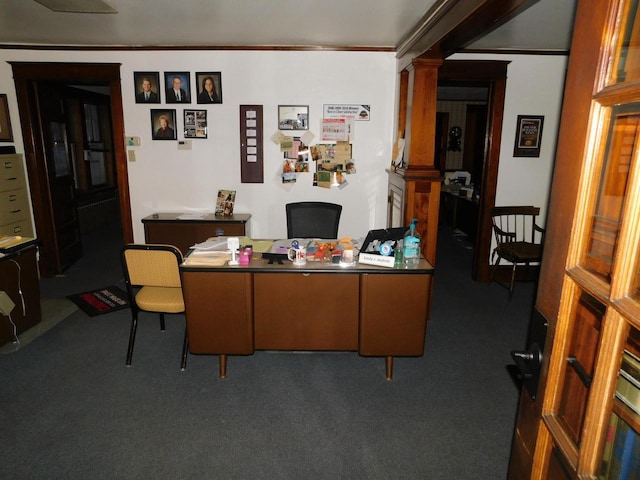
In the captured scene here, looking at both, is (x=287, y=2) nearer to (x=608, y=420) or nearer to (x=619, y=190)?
(x=619, y=190)

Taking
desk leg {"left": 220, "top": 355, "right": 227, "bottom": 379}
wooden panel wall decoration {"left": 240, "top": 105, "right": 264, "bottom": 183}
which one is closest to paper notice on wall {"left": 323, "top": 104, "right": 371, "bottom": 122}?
wooden panel wall decoration {"left": 240, "top": 105, "right": 264, "bottom": 183}

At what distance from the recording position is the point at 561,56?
455cm

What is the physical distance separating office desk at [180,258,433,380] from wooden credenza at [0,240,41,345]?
158 cm

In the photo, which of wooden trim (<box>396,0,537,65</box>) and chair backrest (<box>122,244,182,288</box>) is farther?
chair backrest (<box>122,244,182,288</box>)

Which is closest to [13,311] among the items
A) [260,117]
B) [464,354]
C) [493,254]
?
[260,117]

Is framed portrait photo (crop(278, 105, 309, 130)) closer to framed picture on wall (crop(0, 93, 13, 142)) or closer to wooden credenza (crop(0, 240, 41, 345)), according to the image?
wooden credenza (crop(0, 240, 41, 345))

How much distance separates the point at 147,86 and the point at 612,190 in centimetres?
472

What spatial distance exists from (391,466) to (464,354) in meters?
1.40

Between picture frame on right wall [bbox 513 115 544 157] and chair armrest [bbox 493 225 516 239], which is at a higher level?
picture frame on right wall [bbox 513 115 544 157]

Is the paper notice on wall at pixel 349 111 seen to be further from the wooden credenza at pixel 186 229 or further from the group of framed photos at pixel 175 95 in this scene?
the wooden credenza at pixel 186 229

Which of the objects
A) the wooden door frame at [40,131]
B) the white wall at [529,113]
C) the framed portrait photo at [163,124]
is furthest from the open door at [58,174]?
the white wall at [529,113]

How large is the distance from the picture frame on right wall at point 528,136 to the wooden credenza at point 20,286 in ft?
15.4

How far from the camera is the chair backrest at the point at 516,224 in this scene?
188 inches

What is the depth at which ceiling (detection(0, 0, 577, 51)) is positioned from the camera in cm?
313
